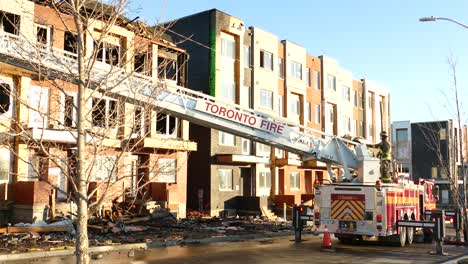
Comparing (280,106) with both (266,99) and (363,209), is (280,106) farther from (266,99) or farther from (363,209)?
(363,209)

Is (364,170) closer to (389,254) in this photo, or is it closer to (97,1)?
(389,254)

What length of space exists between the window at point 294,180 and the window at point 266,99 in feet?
18.7

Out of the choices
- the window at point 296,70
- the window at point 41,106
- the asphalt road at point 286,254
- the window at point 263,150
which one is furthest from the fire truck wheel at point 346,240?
the window at point 296,70

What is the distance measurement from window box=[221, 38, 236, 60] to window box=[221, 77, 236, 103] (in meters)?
1.56

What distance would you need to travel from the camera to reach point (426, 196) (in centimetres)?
2161

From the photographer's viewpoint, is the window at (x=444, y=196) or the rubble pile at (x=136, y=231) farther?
the window at (x=444, y=196)

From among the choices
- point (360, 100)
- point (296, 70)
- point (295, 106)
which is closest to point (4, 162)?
point (295, 106)

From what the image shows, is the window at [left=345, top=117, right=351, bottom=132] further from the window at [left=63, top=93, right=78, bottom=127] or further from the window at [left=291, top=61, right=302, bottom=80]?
the window at [left=63, top=93, right=78, bottom=127]

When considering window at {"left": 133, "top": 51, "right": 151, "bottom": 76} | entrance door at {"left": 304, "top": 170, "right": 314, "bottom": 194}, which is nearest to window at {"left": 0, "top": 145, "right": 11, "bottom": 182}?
window at {"left": 133, "top": 51, "right": 151, "bottom": 76}

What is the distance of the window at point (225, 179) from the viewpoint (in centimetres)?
3188

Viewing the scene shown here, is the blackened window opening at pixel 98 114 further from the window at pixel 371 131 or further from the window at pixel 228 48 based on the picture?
the window at pixel 371 131

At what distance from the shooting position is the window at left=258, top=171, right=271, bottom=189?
115 ft

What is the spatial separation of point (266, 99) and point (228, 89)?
4.08 metres

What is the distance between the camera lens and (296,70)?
39875 millimetres
